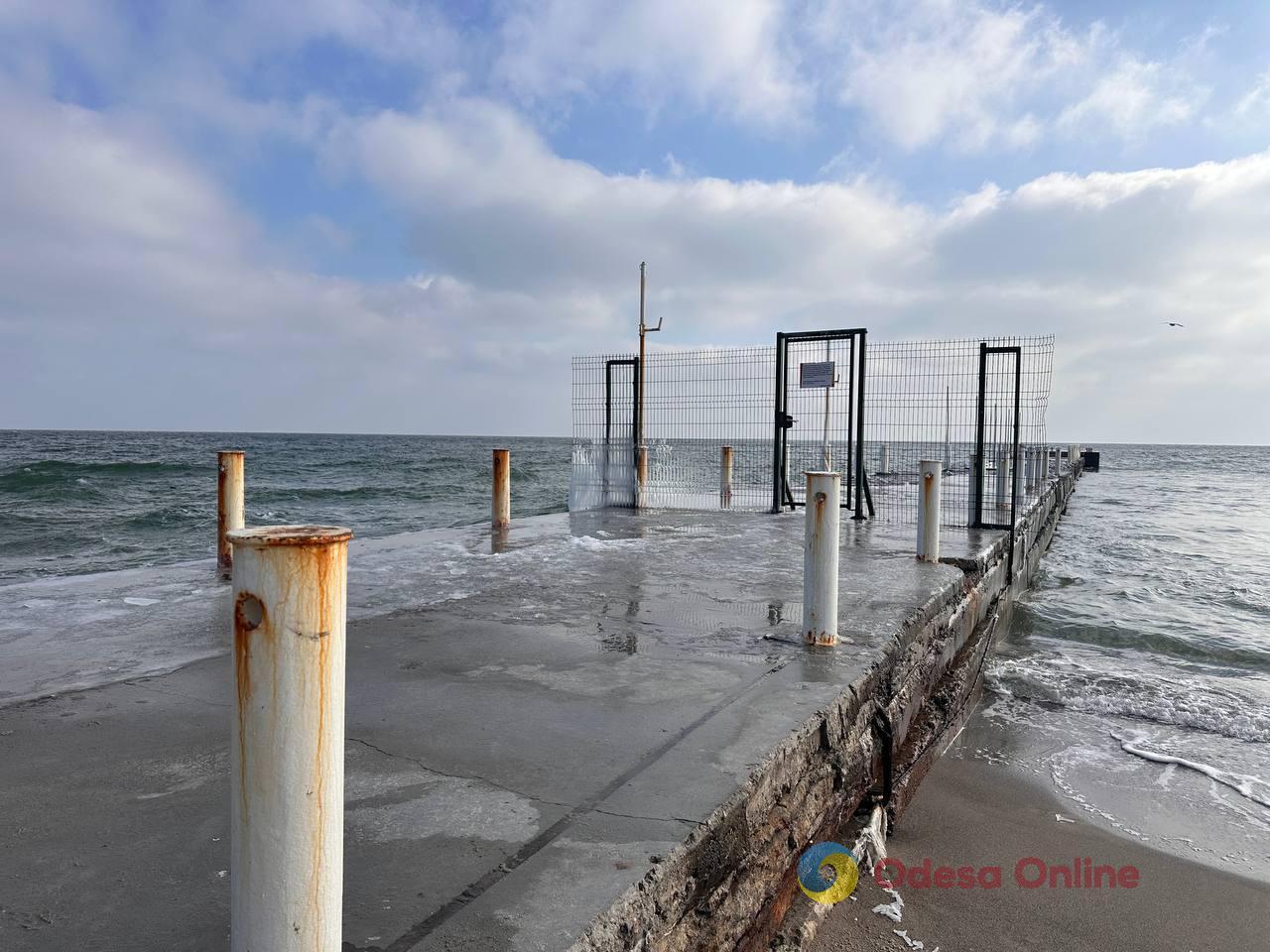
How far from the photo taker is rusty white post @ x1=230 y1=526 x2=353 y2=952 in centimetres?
139

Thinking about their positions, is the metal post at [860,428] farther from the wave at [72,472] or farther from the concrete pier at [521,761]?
the wave at [72,472]

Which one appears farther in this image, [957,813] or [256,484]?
[256,484]

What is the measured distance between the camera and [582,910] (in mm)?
1774

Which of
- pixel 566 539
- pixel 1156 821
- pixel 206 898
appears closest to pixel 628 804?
pixel 206 898

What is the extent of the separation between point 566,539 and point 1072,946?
20.4ft

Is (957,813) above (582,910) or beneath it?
beneath

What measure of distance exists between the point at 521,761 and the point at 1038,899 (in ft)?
7.57

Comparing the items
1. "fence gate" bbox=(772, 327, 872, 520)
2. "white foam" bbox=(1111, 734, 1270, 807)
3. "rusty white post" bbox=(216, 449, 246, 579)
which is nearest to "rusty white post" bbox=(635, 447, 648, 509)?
"fence gate" bbox=(772, 327, 872, 520)

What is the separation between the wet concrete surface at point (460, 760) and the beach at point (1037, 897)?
2.78 feet

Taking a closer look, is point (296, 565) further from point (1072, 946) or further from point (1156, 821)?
point (1156, 821)

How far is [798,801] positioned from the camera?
111 inches

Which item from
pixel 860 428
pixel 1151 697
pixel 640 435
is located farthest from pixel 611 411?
pixel 1151 697

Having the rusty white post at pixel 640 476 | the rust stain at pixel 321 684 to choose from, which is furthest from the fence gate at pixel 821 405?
the rust stain at pixel 321 684

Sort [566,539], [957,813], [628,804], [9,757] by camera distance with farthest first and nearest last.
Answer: [566,539] → [957,813] → [9,757] → [628,804]
